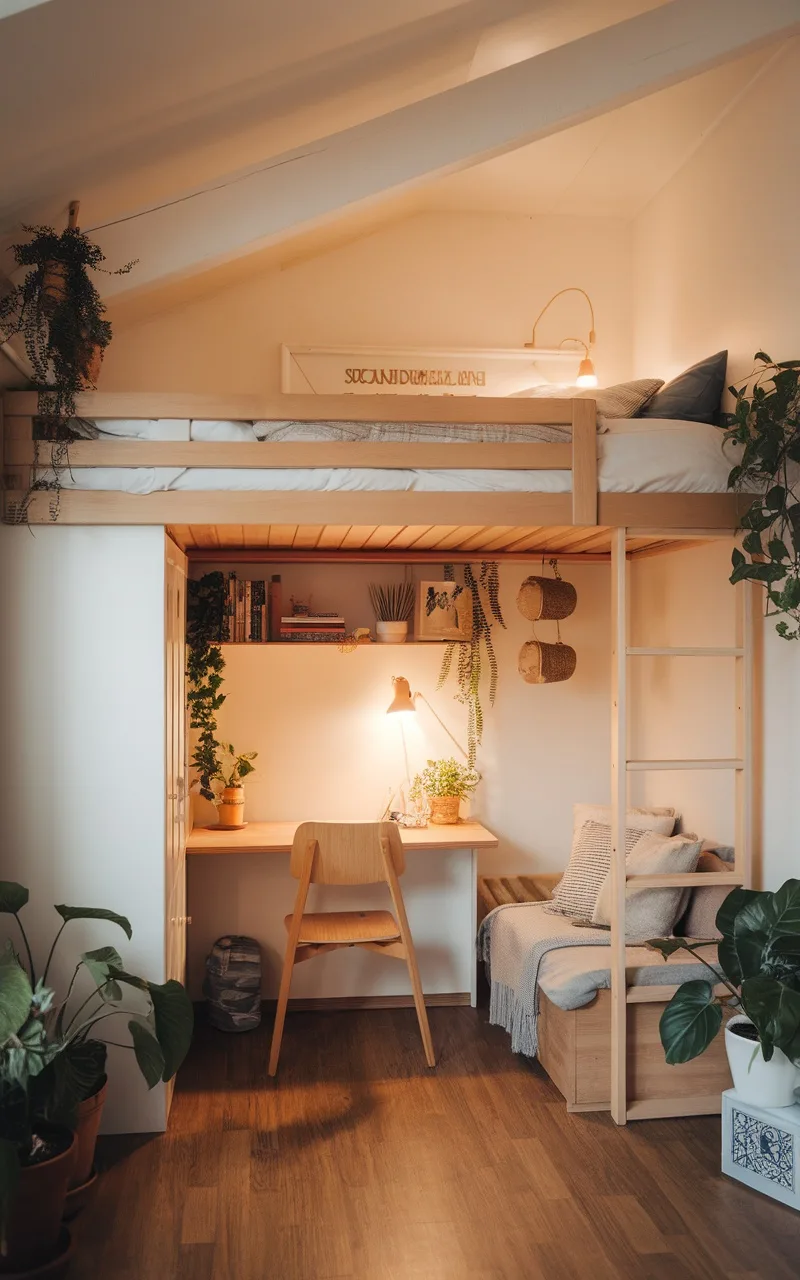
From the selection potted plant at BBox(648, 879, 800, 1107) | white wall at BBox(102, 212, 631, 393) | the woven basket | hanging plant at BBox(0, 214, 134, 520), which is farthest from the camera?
white wall at BBox(102, 212, 631, 393)

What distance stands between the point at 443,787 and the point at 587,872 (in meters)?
0.77

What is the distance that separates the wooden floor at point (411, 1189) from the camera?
2.56 meters

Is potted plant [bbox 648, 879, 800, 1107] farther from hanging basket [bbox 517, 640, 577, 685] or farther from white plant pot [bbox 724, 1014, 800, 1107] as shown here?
hanging basket [bbox 517, 640, 577, 685]

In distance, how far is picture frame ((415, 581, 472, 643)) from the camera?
4.44 metres

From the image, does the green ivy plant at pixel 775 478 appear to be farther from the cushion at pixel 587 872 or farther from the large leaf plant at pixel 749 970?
the cushion at pixel 587 872

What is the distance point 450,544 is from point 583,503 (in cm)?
109

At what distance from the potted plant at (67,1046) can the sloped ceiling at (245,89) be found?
213 cm

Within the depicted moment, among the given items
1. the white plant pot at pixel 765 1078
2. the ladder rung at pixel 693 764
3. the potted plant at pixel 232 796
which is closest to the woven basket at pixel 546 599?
the ladder rung at pixel 693 764

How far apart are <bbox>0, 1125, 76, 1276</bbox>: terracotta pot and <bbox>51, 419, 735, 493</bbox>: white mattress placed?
191 cm

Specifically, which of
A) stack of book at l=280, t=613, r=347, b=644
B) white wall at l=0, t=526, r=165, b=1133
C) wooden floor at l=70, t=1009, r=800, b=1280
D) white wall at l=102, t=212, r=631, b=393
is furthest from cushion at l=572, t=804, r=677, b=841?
white wall at l=102, t=212, r=631, b=393

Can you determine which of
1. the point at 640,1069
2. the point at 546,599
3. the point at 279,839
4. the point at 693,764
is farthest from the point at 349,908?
the point at 693,764

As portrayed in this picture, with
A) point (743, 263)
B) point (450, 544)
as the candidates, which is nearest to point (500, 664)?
point (450, 544)

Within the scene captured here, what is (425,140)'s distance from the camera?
132 inches

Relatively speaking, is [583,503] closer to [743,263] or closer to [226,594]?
[743,263]
